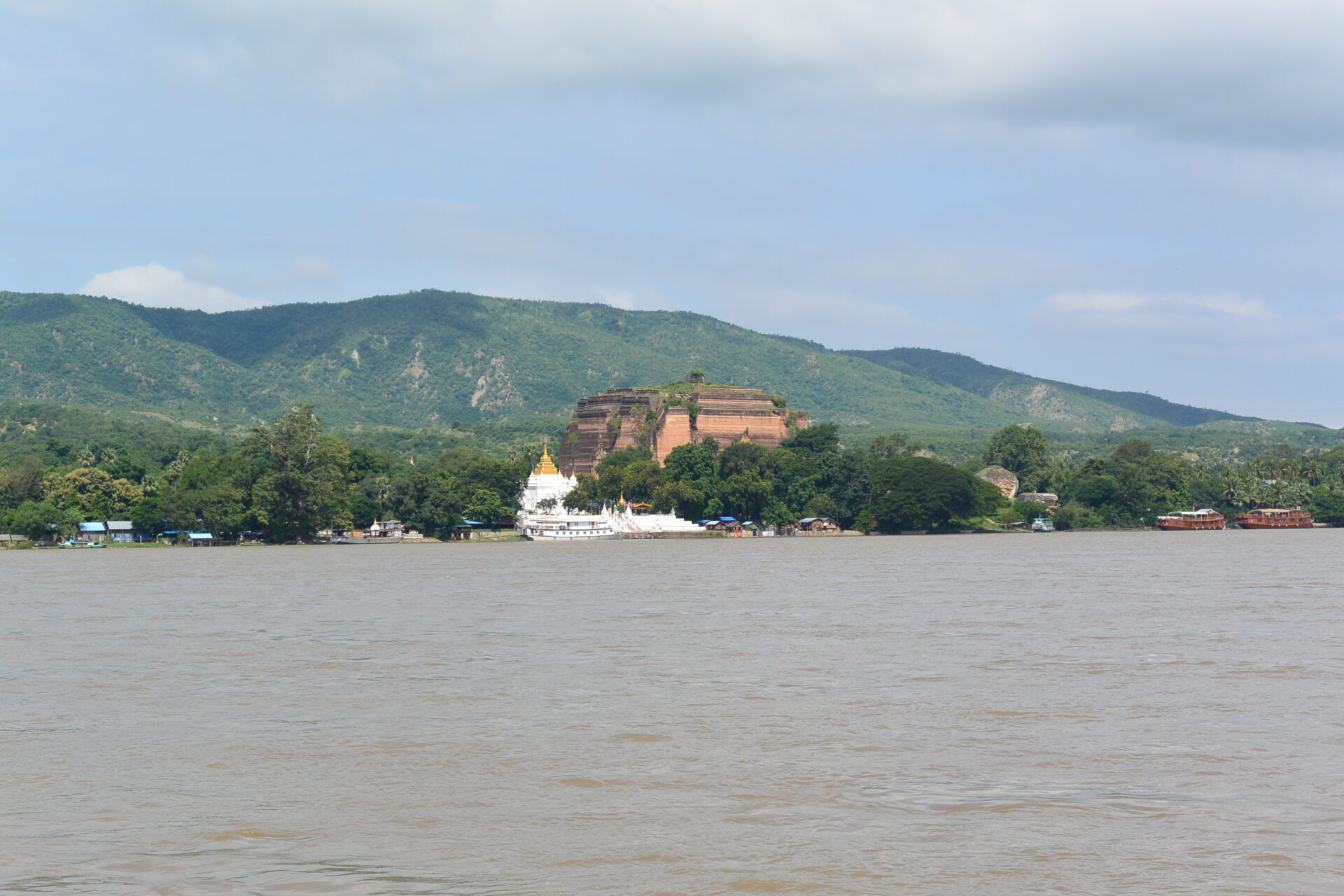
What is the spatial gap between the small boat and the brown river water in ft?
242

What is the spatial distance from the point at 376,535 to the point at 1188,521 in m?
79.4

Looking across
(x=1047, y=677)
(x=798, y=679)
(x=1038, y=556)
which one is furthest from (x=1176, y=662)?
(x=1038, y=556)

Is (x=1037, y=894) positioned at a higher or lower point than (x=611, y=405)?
lower

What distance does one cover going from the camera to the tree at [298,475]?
356ft

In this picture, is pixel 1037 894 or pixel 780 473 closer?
pixel 1037 894

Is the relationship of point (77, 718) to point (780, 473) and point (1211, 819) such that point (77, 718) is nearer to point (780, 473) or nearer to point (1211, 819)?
point (1211, 819)

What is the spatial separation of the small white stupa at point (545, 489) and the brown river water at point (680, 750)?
93806 mm

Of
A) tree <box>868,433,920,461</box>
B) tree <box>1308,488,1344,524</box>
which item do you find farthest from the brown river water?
tree <box>1308,488,1344,524</box>

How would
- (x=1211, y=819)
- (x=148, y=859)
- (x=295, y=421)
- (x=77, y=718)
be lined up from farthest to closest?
(x=295, y=421) → (x=77, y=718) → (x=1211, y=819) → (x=148, y=859)

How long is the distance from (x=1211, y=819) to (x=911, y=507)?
115m

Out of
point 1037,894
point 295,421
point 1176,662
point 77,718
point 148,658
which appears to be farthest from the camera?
point 295,421

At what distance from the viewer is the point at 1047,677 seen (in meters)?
27.4

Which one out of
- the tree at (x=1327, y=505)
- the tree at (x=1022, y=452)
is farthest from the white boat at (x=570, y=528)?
the tree at (x=1327, y=505)

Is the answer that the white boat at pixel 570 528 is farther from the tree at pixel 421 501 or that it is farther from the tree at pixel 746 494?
the tree at pixel 746 494
